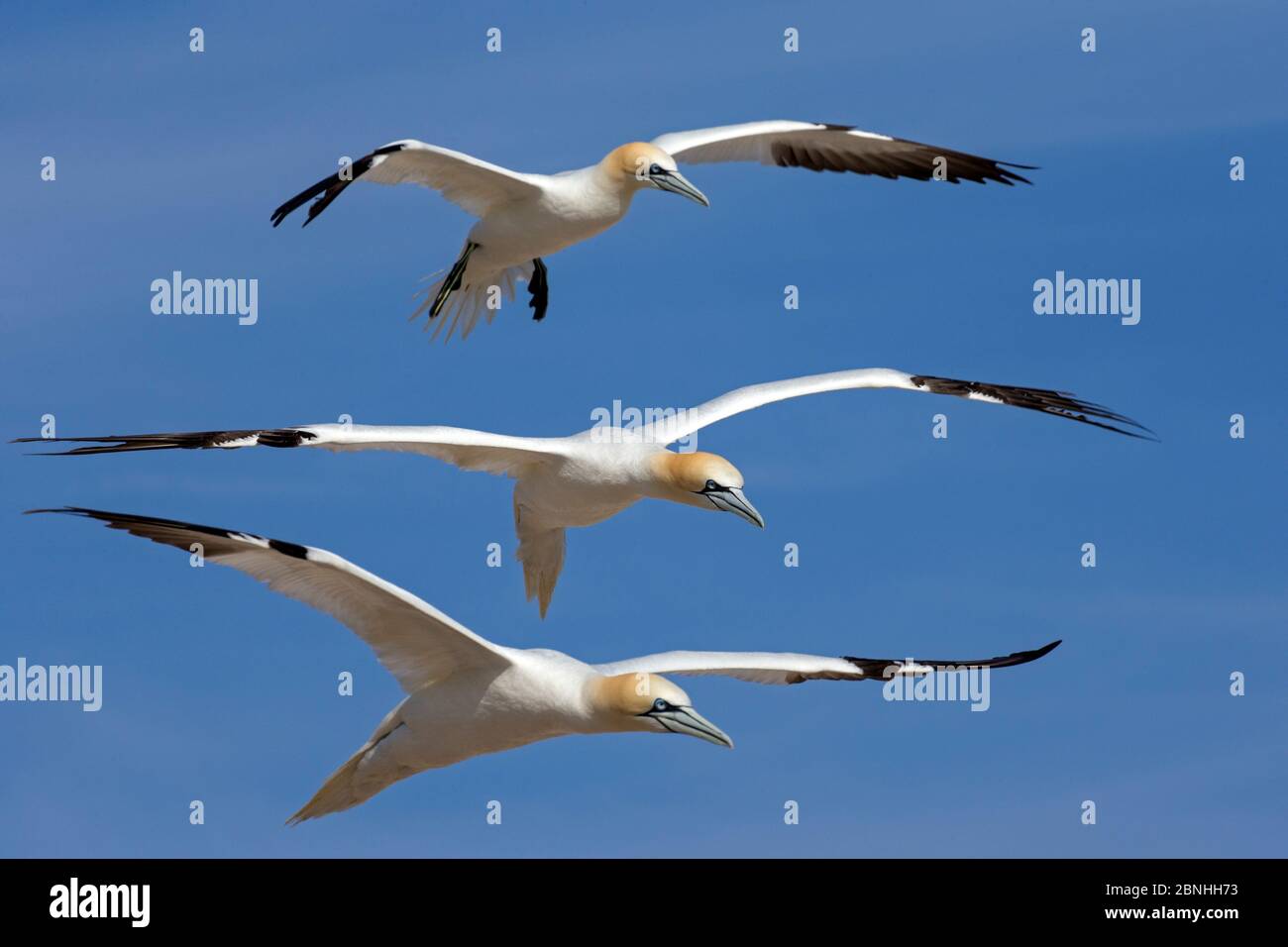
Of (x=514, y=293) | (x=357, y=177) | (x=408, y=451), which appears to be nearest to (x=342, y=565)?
(x=408, y=451)

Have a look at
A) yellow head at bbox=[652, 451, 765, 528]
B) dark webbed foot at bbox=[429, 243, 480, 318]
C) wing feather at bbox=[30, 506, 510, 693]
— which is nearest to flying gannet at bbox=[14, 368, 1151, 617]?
yellow head at bbox=[652, 451, 765, 528]

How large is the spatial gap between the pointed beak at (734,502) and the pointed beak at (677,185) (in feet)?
10.2

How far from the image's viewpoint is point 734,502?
1805 centimetres

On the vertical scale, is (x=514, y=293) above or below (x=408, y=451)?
above

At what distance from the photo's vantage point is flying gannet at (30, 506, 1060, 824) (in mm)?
15695

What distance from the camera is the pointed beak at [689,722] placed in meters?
16.0

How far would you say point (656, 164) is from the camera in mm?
19984

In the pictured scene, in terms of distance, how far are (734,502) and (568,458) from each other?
1361mm

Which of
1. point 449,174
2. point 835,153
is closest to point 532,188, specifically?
point 449,174

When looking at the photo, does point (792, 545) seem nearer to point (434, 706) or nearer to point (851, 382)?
point (851, 382)

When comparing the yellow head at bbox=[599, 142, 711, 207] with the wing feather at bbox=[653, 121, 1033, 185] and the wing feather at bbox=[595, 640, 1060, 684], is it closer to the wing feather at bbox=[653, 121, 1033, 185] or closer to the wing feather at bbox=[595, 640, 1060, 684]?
the wing feather at bbox=[653, 121, 1033, 185]

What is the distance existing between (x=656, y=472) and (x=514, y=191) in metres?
3.28

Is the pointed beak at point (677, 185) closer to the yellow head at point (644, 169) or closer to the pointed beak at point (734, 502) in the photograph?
the yellow head at point (644, 169)

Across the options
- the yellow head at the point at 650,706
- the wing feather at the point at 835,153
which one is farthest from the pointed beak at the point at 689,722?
the wing feather at the point at 835,153
